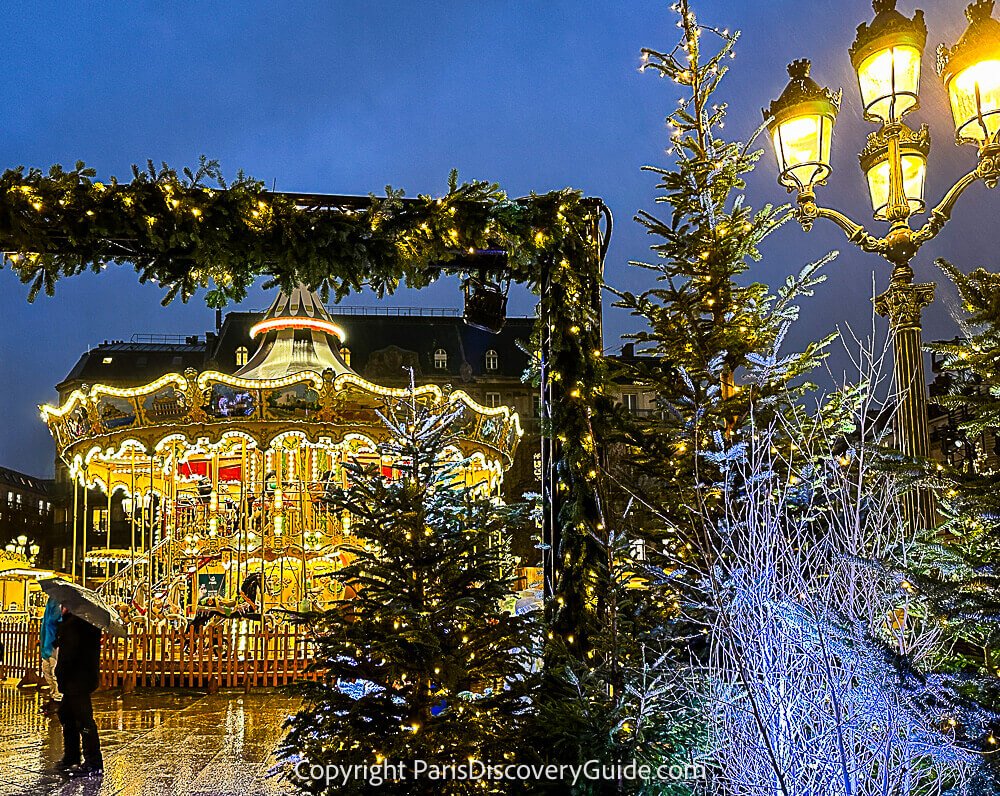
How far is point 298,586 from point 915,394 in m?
13.5

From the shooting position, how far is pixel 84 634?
7.86 m

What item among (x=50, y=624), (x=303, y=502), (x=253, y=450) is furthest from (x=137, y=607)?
(x=50, y=624)

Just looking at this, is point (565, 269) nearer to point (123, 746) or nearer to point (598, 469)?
point (598, 469)

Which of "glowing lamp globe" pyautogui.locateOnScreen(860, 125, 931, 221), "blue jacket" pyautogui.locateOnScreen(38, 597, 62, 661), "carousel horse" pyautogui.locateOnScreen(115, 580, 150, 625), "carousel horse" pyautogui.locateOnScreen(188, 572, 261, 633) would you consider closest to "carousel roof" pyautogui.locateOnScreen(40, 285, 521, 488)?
"carousel horse" pyautogui.locateOnScreen(115, 580, 150, 625)

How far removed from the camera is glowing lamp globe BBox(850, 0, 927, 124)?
18.8 ft

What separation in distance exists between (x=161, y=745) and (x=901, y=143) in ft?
28.0

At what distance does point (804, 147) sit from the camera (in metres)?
6.26

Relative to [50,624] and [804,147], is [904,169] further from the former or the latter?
[50,624]

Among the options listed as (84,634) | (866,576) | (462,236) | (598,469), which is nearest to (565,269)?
(462,236)

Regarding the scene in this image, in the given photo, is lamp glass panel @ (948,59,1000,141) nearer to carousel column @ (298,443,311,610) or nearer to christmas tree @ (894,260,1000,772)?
christmas tree @ (894,260,1000,772)

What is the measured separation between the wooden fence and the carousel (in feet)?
2.19

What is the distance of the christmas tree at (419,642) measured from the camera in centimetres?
538

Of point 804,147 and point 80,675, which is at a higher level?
point 804,147

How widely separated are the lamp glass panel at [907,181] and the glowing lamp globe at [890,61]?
1.26 feet
